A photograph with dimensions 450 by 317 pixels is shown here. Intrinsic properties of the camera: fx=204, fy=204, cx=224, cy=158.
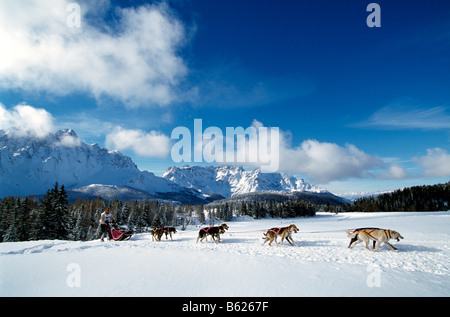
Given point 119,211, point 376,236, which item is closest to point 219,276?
point 376,236

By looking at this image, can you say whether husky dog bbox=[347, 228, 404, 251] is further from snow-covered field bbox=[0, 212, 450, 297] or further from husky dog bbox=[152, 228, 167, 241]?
husky dog bbox=[152, 228, 167, 241]

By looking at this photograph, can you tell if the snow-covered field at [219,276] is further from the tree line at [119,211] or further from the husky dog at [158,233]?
the tree line at [119,211]

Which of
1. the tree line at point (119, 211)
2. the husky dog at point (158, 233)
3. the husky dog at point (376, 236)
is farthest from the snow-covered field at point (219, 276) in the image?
the tree line at point (119, 211)

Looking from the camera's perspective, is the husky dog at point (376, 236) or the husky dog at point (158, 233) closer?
the husky dog at point (376, 236)

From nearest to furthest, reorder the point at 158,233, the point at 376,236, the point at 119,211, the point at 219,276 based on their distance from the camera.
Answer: the point at 219,276, the point at 376,236, the point at 158,233, the point at 119,211

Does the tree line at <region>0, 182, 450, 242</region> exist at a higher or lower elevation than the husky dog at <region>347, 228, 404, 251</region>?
lower

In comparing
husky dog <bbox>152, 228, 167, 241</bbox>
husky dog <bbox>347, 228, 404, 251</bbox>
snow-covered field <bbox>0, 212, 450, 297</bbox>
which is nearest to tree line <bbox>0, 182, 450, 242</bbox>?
husky dog <bbox>152, 228, 167, 241</bbox>

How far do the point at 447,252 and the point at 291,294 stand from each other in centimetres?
991

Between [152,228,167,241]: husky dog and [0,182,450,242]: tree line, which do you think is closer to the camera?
[152,228,167,241]: husky dog

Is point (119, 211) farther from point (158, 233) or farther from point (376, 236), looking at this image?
point (376, 236)

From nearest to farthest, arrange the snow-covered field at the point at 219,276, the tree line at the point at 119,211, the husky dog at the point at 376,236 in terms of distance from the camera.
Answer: the snow-covered field at the point at 219,276 < the husky dog at the point at 376,236 < the tree line at the point at 119,211

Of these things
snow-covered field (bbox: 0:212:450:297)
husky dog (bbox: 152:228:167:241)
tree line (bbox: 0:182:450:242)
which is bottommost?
tree line (bbox: 0:182:450:242)
